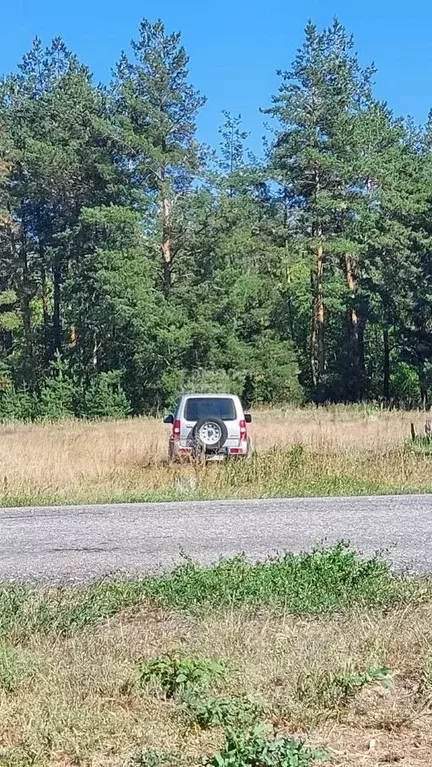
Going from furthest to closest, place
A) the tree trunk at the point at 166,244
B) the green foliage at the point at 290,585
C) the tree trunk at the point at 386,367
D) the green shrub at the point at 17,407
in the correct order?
the tree trunk at the point at 386,367
the tree trunk at the point at 166,244
the green shrub at the point at 17,407
the green foliage at the point at 290,585

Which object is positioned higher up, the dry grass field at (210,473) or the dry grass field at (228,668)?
the dry grass field at (210,473)

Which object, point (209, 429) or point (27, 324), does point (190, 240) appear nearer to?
point (27, 324)

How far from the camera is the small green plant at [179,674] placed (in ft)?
15.1

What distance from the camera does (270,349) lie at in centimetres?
4550

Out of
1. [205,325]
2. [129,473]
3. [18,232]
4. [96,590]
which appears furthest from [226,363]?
[96,590]

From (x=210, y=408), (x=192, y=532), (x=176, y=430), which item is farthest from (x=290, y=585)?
(x=210, y=408)

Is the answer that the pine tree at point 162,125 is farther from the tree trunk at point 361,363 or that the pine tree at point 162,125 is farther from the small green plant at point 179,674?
the small green plant at point 179,674

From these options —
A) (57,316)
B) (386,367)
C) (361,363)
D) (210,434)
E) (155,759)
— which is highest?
(57,316)

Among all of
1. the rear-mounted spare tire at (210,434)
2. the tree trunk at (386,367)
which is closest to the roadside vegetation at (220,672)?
the rear-mounted spare tire at (210,434)

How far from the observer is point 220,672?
4.73m

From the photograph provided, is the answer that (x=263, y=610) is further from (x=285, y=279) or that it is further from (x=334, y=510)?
(x=285, y=279)

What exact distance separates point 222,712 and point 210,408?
12.7 metres

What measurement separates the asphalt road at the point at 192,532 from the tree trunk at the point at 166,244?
32.9 meters

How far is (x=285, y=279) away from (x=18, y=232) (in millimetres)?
15917
